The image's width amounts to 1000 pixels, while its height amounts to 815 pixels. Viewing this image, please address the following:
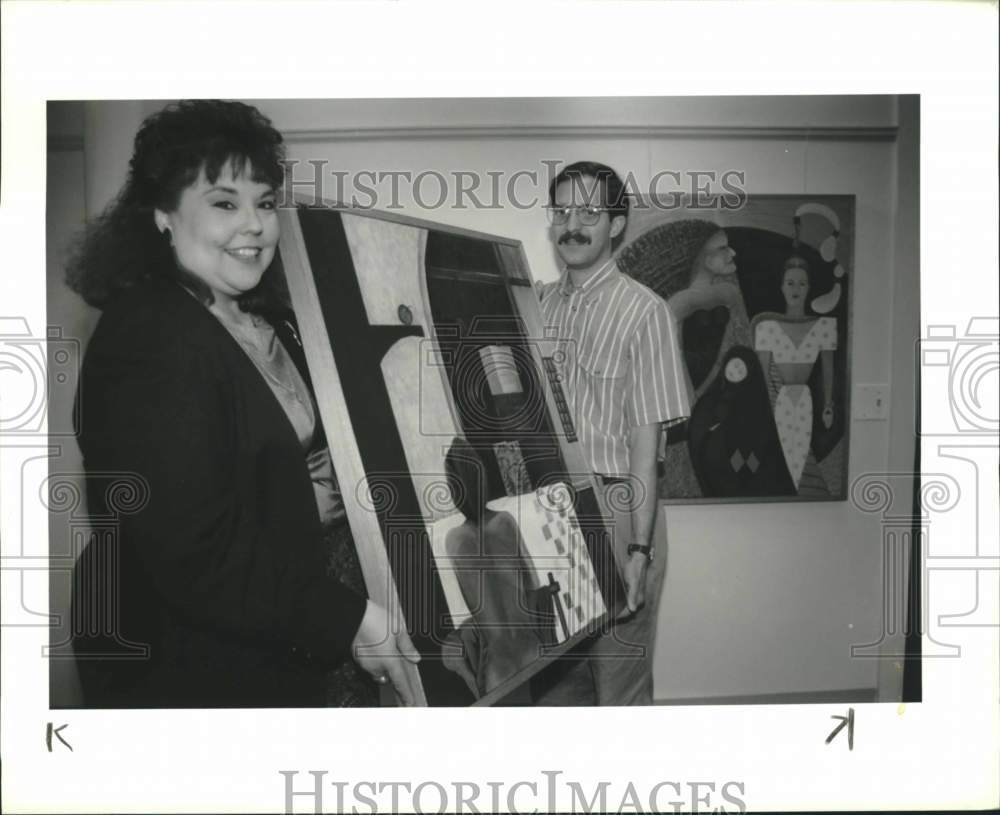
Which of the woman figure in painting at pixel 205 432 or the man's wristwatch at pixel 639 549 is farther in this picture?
the man's wristwatch at pixel 639 549

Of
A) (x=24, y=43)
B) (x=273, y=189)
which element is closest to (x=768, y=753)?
(x=273, y=189)

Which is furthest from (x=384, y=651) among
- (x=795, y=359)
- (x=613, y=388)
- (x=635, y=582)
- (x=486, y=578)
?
(x=795, y=359)

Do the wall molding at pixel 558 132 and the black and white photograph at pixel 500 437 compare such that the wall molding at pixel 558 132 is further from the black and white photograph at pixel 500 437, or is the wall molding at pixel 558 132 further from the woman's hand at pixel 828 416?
the woman's hand at pixel 828 416

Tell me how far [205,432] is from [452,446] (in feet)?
2.15

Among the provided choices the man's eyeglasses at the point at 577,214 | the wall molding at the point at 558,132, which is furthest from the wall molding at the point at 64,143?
the man's eyeglasses at the point at 577,214

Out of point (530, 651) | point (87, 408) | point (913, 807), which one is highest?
point (87, 408)

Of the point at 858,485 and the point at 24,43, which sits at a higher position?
the point at 24,43

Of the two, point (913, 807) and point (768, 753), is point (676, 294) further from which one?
point (913, 807)

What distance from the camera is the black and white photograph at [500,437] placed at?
2.58 metres

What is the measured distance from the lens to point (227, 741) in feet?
8.69

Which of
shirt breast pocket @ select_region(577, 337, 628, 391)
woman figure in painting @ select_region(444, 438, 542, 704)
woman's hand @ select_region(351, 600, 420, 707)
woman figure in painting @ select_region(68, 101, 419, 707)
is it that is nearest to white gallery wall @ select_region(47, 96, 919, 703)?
woman figure in painting @ select_region(68, 101, 419, 707)

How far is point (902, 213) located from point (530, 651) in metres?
1.60

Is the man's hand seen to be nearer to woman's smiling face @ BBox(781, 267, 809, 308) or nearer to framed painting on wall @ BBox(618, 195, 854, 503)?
framed painting on wall @ BBox(618, 195, 854, 503)

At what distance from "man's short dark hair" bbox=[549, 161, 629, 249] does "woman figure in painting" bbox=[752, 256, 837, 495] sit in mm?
491
